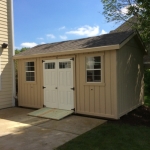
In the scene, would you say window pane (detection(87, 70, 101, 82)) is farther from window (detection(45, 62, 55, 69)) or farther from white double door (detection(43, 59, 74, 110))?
window (detection(45, 62, 55, 69))

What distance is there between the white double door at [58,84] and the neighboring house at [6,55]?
2138mm

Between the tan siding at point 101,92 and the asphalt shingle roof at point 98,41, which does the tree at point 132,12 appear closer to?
the asphalt shingle roof at point 98,41

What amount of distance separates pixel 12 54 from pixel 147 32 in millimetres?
6550

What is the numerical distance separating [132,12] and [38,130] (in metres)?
6.59

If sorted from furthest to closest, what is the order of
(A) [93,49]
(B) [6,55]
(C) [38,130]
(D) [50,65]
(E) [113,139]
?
(B) [6,55] → (D) [50,65] → (A) [93,49] → (C) [38,130] → (E) [113,139]

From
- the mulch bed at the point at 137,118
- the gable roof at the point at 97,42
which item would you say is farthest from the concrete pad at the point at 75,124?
the gable roof at the point at 97,42

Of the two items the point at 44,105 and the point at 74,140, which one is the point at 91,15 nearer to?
the point at 44,105

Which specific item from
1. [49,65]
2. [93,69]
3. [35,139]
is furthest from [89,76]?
[35,139]

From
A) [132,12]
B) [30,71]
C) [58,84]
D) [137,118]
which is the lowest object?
[137,118]

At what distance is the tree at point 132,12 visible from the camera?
23.5 ft

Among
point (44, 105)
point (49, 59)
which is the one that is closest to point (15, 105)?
point (44, 105)

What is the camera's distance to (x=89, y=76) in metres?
6.77

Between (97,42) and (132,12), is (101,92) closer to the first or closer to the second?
(97,42)

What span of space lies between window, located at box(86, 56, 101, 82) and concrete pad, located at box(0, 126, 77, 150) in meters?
2.47
